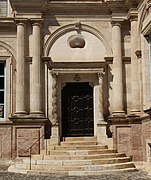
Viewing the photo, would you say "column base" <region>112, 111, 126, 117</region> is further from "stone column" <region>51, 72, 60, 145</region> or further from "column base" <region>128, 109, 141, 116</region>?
"stone column" <region>51, 72, 60, 145</region>

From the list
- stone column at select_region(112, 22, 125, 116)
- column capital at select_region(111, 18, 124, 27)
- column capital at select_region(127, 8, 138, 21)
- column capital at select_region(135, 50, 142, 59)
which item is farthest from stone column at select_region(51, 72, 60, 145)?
column capital at select_region(127, 8, 138, 21)

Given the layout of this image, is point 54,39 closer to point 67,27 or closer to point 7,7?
point 67,27

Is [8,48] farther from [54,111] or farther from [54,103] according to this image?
[54,111]

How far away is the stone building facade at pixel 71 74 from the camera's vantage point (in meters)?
16.6

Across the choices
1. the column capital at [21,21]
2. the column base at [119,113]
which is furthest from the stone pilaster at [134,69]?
the column capital at [21,21]

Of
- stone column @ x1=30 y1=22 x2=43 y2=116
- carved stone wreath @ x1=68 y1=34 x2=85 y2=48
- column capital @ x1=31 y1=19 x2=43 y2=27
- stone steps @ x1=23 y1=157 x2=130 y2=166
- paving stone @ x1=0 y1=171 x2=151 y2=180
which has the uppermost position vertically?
column capital @ x1=31 y1=19 x2=43 y2=27

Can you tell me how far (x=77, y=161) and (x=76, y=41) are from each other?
5.77 m

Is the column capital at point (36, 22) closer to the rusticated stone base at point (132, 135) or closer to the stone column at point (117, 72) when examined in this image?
the stone column at point (117, 72)

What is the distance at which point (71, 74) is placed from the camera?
17.7 metres

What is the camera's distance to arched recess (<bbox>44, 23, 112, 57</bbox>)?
1762cm

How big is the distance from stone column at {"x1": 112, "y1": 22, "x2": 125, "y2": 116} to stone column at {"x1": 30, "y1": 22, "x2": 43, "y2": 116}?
3.25m

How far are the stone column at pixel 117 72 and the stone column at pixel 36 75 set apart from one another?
128 inches

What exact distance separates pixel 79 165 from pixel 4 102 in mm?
5227

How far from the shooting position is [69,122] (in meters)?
17.6
